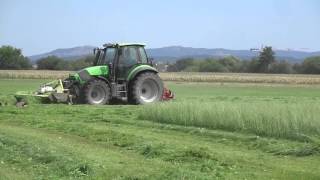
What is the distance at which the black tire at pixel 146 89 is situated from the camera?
2273 cm

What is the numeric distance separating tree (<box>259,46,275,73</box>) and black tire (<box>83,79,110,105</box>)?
71.6 metres

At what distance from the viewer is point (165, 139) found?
40.0ft

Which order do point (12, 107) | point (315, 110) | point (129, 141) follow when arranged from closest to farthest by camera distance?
1. point (129, 141)
2. point (315, 110)
3. point (12, 107)

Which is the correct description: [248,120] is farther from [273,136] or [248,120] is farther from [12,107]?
[12,107]

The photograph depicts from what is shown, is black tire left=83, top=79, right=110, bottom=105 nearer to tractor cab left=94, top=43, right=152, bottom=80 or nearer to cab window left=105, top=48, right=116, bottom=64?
tractor cab left=94, top=43, right=152, bottom=80

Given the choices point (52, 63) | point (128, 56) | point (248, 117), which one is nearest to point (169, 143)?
point (248, 117)

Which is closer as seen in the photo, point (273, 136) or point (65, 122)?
point (273, 136)

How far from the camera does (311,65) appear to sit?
93312 mm

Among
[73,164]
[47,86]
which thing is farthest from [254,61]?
[73,164]

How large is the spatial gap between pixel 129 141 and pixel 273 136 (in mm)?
3029

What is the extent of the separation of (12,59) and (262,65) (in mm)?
39306

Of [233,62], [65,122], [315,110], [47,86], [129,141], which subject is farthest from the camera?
[233,62]

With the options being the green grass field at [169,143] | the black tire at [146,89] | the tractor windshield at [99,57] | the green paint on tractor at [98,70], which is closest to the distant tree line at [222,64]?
the tractor windshield at [99,57]

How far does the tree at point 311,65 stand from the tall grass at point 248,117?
7905 centimetres
